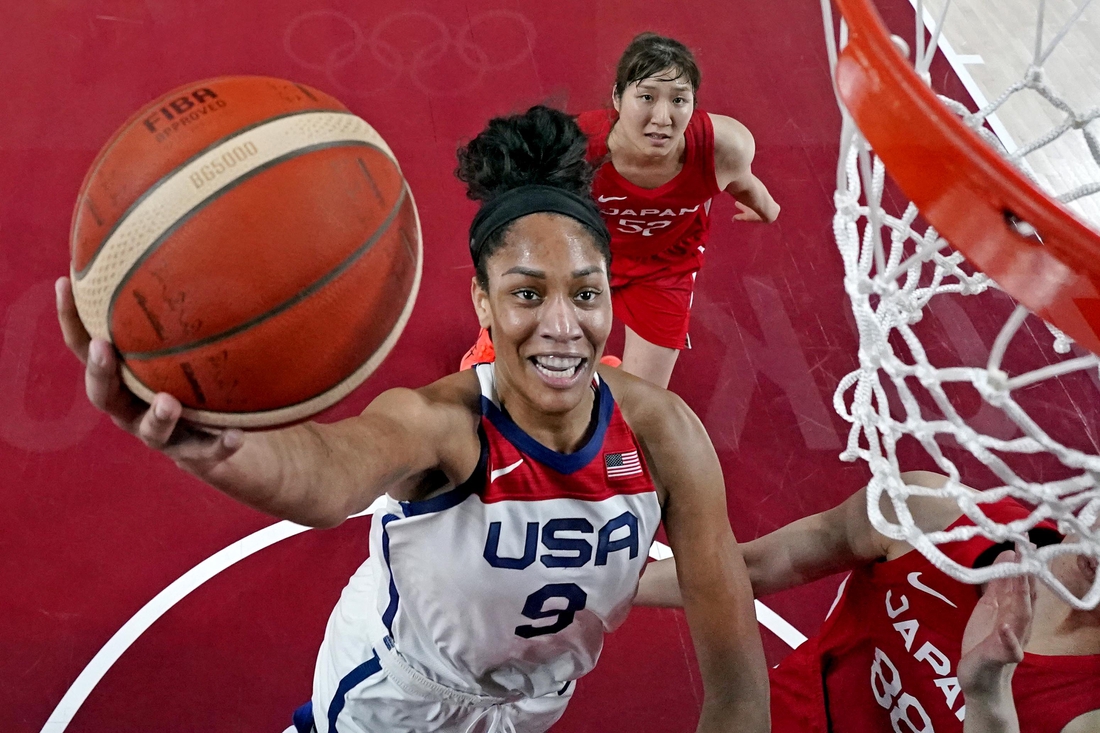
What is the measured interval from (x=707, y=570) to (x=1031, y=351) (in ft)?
9.10

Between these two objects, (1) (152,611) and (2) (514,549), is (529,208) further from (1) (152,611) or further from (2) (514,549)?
(1) (152,611)

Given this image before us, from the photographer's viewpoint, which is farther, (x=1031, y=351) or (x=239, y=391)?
(x=1031, y=351)

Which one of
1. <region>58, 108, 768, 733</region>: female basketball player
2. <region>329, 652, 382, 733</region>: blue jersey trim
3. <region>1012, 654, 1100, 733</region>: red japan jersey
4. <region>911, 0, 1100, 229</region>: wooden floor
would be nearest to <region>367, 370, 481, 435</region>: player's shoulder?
<region>58, 108, 768, 733</region>: female basketball player

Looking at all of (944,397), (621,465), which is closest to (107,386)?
(621,465)

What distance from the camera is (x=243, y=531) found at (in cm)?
326

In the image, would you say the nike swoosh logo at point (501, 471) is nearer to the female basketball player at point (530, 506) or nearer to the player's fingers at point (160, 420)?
the female basketball player at point (530, 506)

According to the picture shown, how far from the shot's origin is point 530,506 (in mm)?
1843

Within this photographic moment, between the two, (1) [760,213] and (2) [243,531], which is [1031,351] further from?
(2) [243,531]

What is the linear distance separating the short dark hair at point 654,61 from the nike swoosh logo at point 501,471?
5.04ft

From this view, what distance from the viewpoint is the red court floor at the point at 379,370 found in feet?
9.75

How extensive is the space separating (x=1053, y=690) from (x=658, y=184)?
1.88 m

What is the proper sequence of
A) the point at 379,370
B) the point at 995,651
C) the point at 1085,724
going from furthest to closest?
the point at 379,370, the point at 1085,724, the point at 995,651

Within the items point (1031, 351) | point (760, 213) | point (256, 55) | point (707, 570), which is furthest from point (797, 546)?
point (256, 55)

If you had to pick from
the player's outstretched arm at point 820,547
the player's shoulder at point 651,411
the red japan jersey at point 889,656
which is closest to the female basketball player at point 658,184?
the player's shoulder at point 651,411
